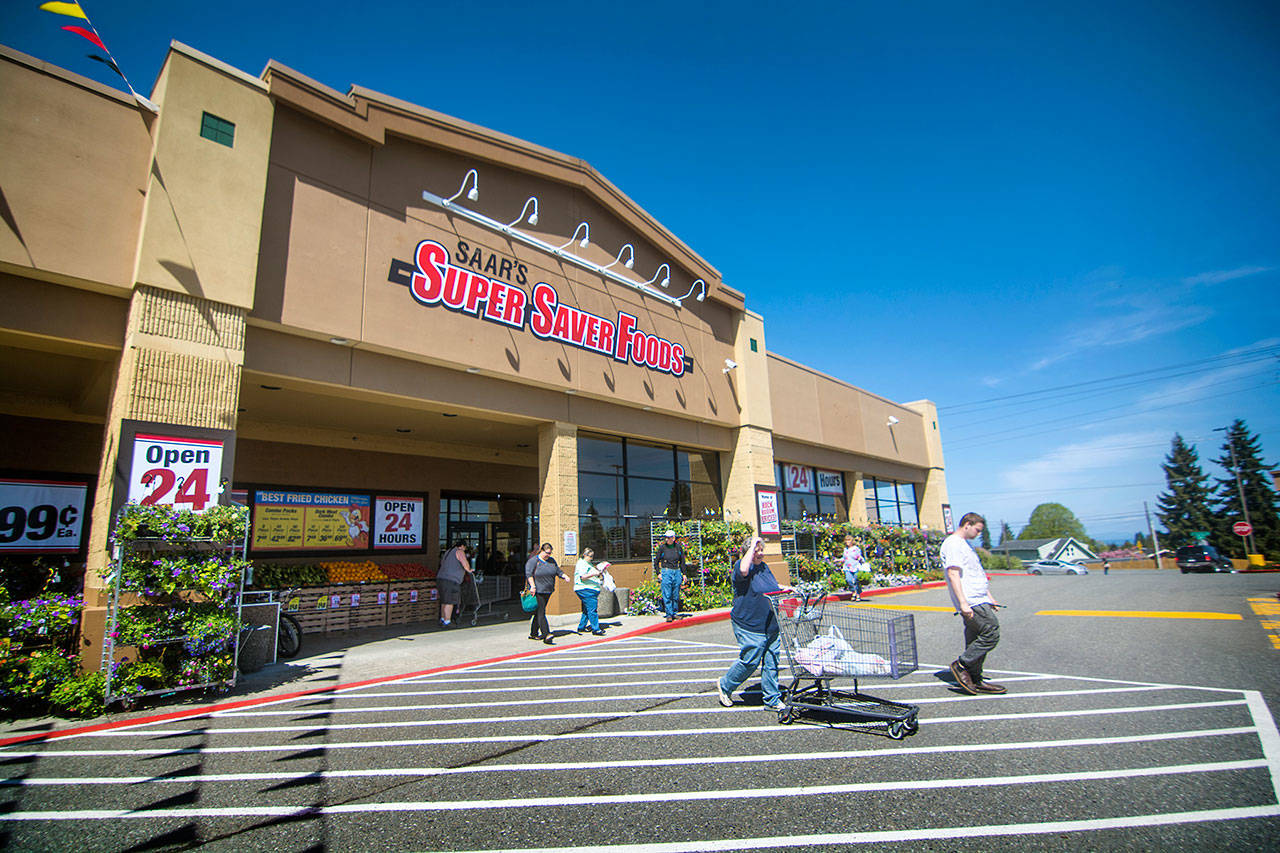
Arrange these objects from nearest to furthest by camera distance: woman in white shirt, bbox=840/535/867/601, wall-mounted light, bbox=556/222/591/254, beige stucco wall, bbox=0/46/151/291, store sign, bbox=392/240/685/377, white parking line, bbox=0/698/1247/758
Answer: white parking line, bbox=0/698/1247/758
beige stucco wall, bbox=0/46/151/291
store sign, bbox=392/240/685/377
wall-mounted light, bbox=556/222/591/254
woman in white shirt, bbox=840/535/867/601

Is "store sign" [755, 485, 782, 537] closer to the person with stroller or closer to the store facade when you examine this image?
the store facade

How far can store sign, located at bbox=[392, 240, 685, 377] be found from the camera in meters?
11.8

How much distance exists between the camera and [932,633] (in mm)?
11016

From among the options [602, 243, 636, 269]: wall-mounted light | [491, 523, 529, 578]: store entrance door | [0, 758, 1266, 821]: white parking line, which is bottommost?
[0, 758, 1266, 821]: white parking line

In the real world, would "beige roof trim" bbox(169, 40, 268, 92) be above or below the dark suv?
above

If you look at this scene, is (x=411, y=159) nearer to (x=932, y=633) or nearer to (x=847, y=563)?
(x=932, y=633)

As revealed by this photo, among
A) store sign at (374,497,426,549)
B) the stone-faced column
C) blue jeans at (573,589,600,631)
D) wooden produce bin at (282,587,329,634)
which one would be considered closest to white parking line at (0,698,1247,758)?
blue jeans at (573,589,600,631)

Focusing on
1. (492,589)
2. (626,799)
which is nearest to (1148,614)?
(626,799)

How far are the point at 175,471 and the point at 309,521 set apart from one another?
25.5 ft

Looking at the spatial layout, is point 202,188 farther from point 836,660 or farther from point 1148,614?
point 1148,614

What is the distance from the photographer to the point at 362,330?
417 inches

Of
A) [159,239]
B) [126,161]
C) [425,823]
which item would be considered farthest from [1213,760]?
[126,161]

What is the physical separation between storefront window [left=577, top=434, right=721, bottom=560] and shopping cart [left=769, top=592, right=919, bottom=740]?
8.75 m

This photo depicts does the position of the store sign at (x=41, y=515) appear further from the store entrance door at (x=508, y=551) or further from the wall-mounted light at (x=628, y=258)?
the wall-mounted light at (x=628, y=258)
